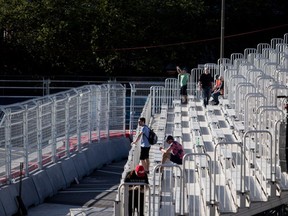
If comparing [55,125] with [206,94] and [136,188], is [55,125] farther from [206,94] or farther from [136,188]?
[136,188]

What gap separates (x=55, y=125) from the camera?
30.8 meters

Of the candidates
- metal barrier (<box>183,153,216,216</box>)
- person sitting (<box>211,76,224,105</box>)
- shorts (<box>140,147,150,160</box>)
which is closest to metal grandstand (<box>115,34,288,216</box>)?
metal barrier (<box>183,153,216,216</box>)

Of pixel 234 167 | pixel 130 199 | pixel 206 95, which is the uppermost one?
pixel 206 95

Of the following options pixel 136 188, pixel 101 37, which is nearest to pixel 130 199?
pixel 136 188

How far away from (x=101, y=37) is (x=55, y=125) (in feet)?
88.5

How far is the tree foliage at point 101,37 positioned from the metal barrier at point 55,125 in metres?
15.6

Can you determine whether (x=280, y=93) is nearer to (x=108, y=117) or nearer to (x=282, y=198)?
(x=282, y=198)

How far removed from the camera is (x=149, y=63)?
57281mm

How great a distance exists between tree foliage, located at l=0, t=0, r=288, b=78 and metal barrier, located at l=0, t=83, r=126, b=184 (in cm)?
1560

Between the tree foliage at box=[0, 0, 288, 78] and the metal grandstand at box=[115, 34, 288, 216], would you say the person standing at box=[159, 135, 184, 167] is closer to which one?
the metal grandstand at box=[115, 34, 288, 216]

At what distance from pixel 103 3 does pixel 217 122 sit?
30687mm

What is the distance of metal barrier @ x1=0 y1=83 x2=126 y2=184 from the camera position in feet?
86.0

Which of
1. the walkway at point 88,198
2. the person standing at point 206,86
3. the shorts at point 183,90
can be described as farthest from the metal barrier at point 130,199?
the shorts at point 183,90

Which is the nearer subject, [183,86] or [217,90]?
[217,90]
